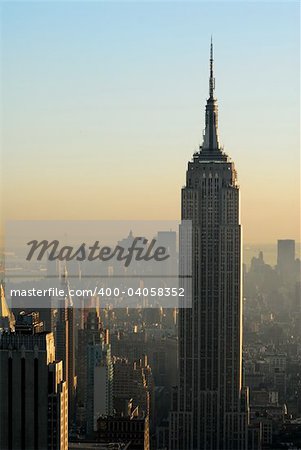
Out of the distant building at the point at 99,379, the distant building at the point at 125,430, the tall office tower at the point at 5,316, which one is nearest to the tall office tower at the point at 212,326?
the distant building at the point at 99,379

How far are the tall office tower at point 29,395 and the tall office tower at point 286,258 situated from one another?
235 centimetres

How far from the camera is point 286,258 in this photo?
6770 mm

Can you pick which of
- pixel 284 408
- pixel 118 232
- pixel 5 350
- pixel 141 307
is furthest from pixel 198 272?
pixel 5 350

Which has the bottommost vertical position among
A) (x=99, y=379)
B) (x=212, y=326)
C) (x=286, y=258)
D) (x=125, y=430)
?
(x=125, y=430)

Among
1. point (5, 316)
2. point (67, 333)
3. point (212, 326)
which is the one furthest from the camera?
point (212, 326)

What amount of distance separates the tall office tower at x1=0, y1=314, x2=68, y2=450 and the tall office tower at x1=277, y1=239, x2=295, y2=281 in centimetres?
235

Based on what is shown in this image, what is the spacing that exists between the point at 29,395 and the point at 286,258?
291 cm

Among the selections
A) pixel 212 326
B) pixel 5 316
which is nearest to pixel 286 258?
pixel 212 326

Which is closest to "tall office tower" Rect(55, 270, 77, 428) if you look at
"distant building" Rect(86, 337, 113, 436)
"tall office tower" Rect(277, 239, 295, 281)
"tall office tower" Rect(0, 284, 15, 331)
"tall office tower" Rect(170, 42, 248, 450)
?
"distant building" Rect(86, 337, 113, 436)

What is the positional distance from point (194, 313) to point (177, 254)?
4.64ft

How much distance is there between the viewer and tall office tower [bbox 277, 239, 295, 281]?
20.9 ft

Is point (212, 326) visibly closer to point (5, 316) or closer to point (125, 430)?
point (125, 430)

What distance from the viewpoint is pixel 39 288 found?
5.78 meters

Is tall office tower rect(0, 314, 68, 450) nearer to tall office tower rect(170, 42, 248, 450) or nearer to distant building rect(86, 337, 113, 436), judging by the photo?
distant building rect(86, 337, 113, 436)
